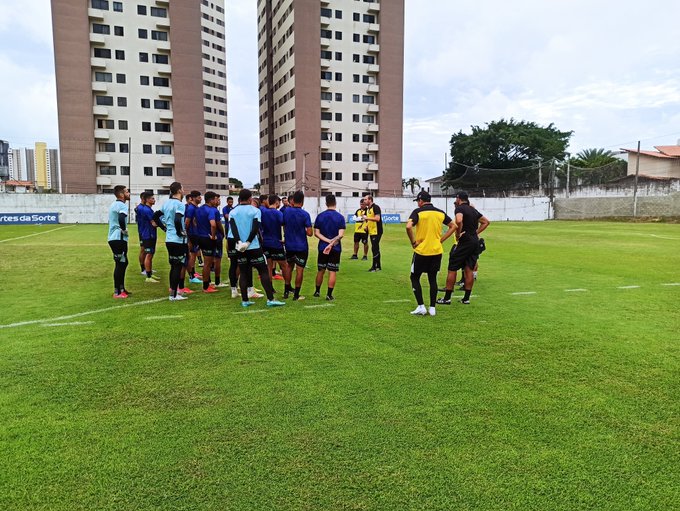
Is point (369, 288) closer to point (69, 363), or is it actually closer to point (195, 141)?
point (69, 363)

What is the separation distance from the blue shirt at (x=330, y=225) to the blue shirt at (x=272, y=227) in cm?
74

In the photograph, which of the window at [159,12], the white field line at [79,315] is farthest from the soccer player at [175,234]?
the window at [159,12]

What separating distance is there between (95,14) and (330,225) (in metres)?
58.2

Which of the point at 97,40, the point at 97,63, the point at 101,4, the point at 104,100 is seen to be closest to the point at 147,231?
the point at 104,100

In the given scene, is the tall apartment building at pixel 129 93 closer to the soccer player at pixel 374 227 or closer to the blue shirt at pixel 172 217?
the soccer player at pixel 374 227

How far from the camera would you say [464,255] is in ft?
26.3

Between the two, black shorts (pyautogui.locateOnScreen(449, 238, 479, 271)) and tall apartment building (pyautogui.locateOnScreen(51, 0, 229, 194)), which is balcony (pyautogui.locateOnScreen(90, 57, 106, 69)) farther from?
black shorts (pyautogui.locateOnScreen(449, 238, 479, 271))

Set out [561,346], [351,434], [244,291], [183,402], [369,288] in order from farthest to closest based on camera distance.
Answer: [369,288], [244,291], [561,346], [183,402], [351,434]

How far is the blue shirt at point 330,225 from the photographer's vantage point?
7.92 meters

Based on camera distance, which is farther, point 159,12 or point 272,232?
point 159,12

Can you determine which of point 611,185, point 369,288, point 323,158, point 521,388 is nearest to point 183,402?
point 521,388

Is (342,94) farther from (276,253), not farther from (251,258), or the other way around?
(251,258)

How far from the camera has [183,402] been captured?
13.3ft

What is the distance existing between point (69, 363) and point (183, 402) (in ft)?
5.66
